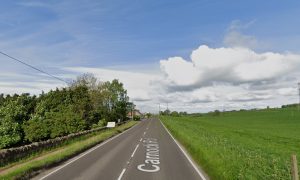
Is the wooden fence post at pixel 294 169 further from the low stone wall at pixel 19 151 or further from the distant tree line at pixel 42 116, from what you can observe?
the distant tree line at pixel 42 116

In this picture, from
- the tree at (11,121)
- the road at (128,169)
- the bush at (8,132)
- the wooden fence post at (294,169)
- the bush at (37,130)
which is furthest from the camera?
the tree at (11,121)

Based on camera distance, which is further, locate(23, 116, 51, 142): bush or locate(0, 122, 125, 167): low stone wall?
locate(23, 116, 51, 142): bush

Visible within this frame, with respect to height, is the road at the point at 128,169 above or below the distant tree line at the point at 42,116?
below

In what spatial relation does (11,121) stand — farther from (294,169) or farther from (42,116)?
(294,169)

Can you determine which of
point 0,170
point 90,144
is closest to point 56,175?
point 0,170

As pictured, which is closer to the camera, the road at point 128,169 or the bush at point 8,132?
the road at point 128,169

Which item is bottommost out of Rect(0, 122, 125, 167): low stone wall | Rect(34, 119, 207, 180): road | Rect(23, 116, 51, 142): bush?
Rect(34, 119, 207, 180): road

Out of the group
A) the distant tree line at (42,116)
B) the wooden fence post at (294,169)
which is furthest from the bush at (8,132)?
the wooden fence post at (294,169)

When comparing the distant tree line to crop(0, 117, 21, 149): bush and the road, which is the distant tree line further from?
the road

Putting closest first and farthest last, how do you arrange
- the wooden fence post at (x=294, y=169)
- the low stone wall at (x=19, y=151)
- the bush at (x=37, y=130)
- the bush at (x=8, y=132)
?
the wooden fence post at (x=294, y=169) < the low stone wall at (x=19, y=151) < the bush at (x=37, y=130) < the bush at (x=8, y=132)

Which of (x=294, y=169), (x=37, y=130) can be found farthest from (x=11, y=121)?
(x=294, y=169)

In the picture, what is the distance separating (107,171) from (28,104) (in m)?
49.2

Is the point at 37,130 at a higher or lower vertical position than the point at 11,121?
lower

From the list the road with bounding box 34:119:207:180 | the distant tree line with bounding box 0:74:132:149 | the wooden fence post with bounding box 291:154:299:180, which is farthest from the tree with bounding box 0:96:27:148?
the wooden fence post with bounding box 291:154:299:180
